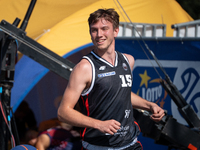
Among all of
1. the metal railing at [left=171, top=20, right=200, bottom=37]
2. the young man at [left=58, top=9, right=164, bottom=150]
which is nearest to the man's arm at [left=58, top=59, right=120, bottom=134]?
the young man at [left=58, top=9, right=164, bottom=150]

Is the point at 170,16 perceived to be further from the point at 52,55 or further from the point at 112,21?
the point at 112,21

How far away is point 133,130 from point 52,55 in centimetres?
124

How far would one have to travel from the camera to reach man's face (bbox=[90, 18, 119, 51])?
186 cm

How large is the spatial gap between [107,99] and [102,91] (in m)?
0.07

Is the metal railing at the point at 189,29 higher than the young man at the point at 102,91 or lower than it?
higher

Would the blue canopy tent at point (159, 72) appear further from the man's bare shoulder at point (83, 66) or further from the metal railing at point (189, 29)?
the man's bare shoulder at point (83, 66)

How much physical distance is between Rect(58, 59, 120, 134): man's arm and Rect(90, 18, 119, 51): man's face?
173 mm

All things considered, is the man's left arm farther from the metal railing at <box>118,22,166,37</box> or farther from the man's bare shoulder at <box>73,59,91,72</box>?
the metal railing at <box>118,22,166,37</box>

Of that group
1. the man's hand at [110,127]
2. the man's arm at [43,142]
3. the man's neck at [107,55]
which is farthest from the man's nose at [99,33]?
the man's arm at [43,142]

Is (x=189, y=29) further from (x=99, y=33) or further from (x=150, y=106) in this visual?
(x=99, y=33)

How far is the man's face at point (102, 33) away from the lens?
1862 mm

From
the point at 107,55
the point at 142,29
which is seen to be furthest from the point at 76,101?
the point at 142,29

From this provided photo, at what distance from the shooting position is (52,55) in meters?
2.82

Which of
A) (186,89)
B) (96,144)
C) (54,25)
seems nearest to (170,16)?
(186,89)
